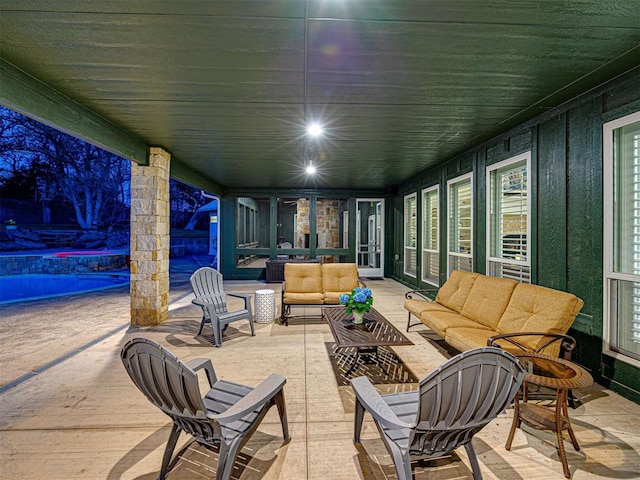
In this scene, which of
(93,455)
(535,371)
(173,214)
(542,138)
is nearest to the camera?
(93,455)

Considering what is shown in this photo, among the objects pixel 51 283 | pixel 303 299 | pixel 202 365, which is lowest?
pixel 51 283


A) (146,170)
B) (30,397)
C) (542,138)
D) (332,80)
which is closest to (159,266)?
(146,170)

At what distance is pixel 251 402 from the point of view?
164 cm

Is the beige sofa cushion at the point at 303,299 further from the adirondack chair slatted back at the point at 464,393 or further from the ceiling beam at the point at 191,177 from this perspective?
the adirondack chair slatted back at the point at 464,393

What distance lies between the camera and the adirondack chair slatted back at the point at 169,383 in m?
1.47

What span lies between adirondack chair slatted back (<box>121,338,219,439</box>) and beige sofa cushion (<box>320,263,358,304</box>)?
3634 millimetres

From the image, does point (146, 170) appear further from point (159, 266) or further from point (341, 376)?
point (341, 376)

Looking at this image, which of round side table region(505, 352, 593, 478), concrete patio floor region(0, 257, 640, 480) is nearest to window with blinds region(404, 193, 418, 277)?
concrete patio floor region(0, 257, 640, 480)

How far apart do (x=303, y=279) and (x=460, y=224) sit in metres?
3.06

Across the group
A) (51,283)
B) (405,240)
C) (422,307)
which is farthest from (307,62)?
(51,283)

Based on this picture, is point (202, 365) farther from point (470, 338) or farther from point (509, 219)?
point (509, 219)

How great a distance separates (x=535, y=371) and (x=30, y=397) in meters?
4.55

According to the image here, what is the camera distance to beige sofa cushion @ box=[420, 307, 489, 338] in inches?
132

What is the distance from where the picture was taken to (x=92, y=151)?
1981cm
